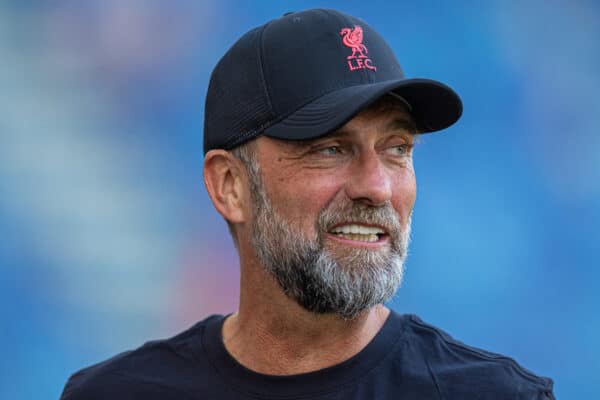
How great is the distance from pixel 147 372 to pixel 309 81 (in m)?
0.85

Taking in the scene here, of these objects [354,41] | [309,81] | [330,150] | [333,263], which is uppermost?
[354,41]

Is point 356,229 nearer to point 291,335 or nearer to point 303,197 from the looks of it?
point 303,197

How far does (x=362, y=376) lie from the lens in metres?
2.16

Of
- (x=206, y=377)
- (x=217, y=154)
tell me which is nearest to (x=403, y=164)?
(x=217, y=154)

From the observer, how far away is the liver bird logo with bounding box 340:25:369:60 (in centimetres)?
219

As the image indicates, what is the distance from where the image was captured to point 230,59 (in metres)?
2.32

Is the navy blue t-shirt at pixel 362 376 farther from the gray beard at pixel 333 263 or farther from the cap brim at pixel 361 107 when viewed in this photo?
the cap brim at pixel 361 107

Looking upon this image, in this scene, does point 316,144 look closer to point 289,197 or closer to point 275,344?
point 289,197

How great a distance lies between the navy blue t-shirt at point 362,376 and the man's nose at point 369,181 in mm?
359

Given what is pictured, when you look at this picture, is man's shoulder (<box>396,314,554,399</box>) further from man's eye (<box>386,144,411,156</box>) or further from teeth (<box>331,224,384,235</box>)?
man's eye (<box>386,144,411,156</box>)

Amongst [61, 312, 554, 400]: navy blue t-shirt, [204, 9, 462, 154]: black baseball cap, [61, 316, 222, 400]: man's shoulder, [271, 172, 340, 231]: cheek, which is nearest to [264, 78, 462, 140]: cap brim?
[204, 9, 462, 154]: black baseball cap

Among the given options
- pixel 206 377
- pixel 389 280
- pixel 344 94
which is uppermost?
pixel 344 94

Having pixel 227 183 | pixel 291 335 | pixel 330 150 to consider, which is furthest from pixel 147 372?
pixel 330 150

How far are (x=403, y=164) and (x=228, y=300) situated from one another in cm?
147
